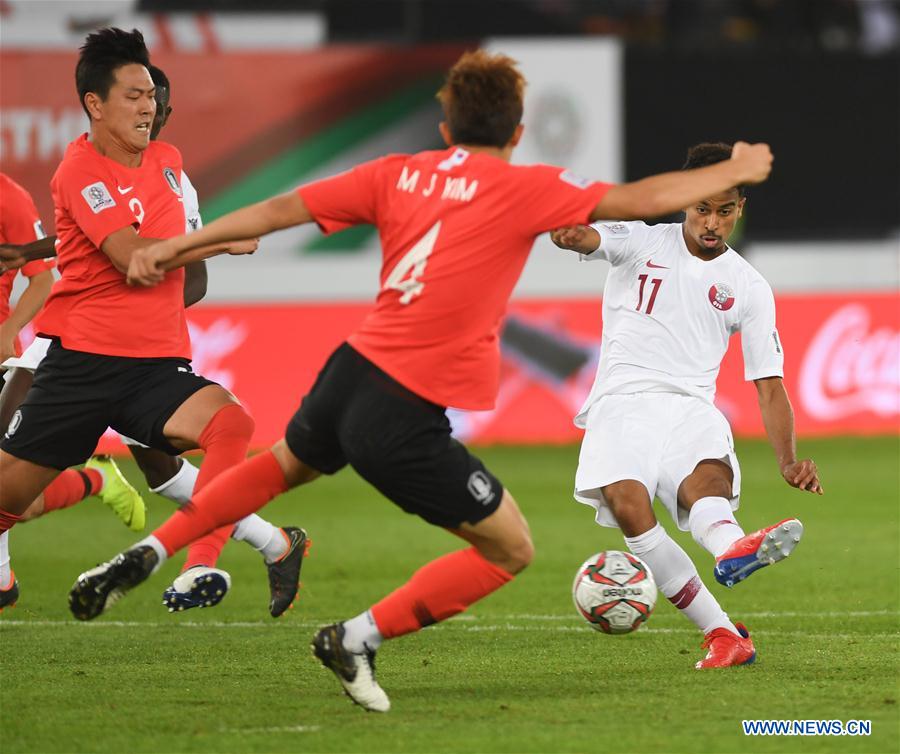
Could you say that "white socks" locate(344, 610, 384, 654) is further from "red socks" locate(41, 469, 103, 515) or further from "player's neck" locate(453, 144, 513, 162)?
"red socks" locate(41, 469, 103, 515)

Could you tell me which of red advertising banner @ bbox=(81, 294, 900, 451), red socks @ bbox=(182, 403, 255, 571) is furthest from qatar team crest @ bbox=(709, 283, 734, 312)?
red advertising banner @ bbox=(81, 294, 900, 451)

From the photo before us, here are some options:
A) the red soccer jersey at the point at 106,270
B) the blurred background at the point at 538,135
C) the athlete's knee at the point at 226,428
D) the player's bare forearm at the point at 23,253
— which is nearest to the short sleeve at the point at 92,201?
the red soccer jersey at the point at 106,270

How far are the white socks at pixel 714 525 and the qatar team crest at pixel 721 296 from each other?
0.88 m

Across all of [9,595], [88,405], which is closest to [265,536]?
[88,405]

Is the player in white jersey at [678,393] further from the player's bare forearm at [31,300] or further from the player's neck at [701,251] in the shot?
the player's bare forearm at [31,300]

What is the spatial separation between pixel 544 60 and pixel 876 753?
540 inches

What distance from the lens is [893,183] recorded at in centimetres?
1906

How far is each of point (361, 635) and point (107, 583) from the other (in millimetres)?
880

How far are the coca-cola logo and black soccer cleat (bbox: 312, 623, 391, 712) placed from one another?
449 inches

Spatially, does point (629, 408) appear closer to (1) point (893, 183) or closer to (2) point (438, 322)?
(2) point (438, 322)

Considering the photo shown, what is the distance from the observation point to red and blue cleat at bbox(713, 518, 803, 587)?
6137 millimetres

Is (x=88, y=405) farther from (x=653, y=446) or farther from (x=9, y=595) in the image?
(x=653, y=446)

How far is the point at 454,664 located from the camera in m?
6.86

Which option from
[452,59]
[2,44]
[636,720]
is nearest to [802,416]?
[452,59]
